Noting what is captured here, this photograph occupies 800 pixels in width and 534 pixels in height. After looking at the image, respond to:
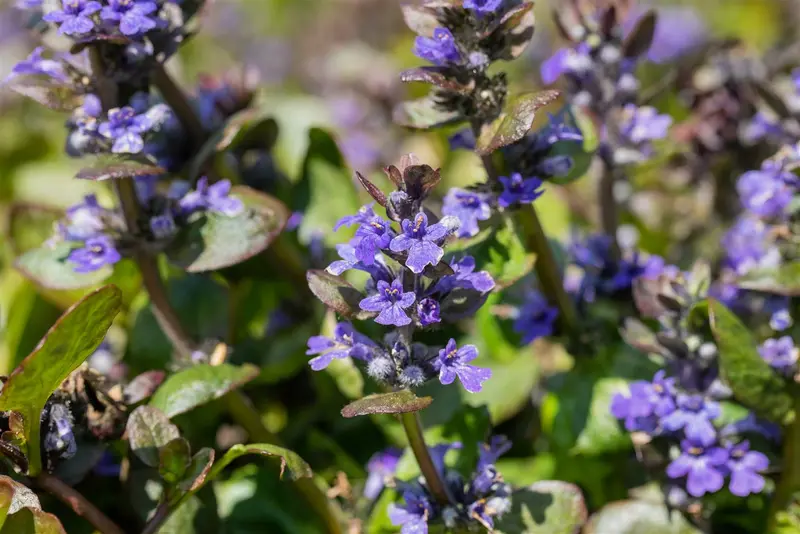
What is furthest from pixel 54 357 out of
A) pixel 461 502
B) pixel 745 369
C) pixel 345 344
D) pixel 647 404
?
pixel 745 369

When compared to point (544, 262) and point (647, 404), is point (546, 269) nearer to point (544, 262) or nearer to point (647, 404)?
point (544, 262)

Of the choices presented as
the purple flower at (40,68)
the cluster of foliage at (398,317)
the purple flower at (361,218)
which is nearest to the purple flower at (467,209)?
the cluster of foliage at (398,317)

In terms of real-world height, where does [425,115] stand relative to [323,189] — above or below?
above

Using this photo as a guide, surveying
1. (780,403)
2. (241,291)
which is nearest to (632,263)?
(780,403)

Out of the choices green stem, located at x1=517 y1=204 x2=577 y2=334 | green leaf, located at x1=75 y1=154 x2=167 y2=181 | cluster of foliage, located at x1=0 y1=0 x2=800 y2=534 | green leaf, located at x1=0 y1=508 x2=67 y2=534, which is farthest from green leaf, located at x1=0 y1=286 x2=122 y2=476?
green stem, located at x1=517 y1=204 x2=577 y2=334

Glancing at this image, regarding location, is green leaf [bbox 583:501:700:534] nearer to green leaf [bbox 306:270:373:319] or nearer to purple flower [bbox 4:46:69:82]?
green leaf [bbox 306:270:373:319]

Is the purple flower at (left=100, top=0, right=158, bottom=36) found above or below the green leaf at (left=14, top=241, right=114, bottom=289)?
above

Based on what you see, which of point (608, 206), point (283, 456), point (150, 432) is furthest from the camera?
point (608, 206)
